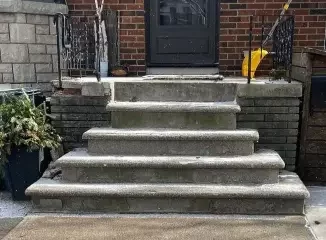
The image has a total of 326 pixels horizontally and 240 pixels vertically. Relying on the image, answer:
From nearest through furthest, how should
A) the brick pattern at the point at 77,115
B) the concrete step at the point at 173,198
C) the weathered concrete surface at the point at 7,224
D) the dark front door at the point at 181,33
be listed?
the weathered concrete surface at the point at 7,224 → the concrete step at the point at 173,198 → the brick pattern at the point at 77,115 → the dark front door at the point at 181,33

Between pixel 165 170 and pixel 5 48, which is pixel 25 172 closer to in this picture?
pixel 165 170

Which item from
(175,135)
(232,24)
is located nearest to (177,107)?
(175,135)

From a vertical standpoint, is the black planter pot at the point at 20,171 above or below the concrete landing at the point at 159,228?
above

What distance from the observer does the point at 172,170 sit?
135 inches

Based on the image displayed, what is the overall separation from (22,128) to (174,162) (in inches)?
55.5

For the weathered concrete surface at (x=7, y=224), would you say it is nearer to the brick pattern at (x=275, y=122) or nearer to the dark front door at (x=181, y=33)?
the brick pattern at (x=275, y=122)

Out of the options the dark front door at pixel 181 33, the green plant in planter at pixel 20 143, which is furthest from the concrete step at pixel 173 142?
the dark front door at pixel 181 33

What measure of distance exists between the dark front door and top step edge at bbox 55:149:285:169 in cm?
226

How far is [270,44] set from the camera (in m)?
5.22

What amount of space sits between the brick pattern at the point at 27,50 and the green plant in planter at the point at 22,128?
87cm

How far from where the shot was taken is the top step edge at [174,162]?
3373mm

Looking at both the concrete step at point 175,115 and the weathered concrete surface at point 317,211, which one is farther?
the concrete step at point 175,115

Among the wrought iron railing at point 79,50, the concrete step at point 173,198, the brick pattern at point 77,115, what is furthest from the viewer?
the wrought iron railing at point 79,50

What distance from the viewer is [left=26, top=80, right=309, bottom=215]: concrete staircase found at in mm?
3268
